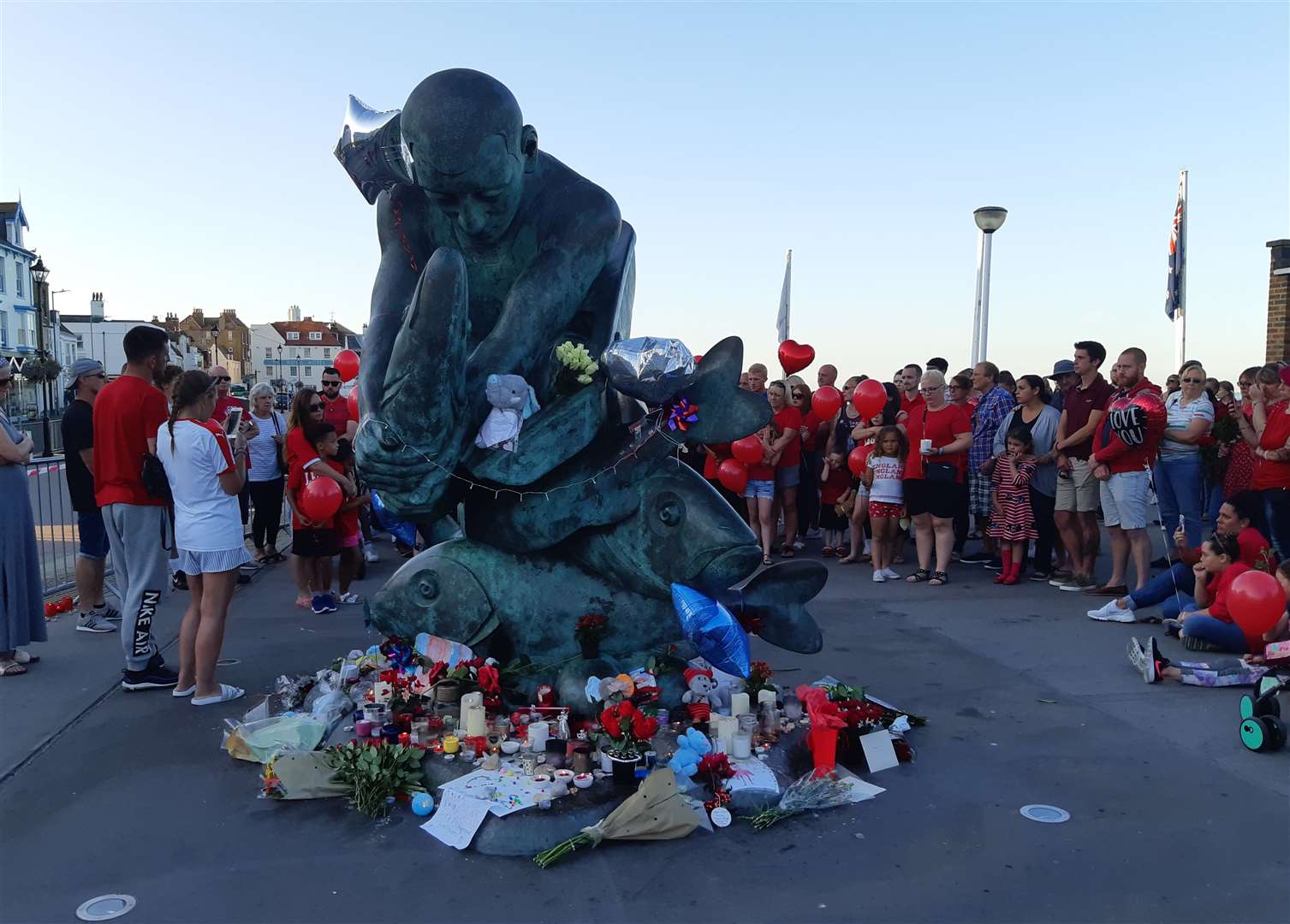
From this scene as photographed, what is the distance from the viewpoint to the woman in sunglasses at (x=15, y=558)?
509 centimetres

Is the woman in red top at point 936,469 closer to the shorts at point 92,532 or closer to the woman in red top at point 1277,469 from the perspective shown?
the woman in red top at point 1277,469

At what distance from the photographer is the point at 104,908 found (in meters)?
2.78

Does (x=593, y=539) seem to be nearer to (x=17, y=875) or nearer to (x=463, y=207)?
(x=463, y=207)

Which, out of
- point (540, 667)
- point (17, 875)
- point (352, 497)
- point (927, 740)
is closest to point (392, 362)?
point (540, 667)

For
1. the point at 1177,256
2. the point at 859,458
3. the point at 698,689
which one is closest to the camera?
the point at 698,689

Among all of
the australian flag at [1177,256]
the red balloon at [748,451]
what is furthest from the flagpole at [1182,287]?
the red balloon at [748,451]

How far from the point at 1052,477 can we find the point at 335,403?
6487 millimetres

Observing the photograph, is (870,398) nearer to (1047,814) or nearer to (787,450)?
(787,450)

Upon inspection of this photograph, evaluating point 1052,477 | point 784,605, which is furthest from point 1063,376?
point 784,605

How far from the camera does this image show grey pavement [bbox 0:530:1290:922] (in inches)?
110

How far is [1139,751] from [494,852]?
2.76 m

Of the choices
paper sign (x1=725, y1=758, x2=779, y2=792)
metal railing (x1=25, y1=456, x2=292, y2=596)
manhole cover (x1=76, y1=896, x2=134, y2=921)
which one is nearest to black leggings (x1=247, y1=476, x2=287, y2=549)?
metal railing (x1=25, y1=456, x2=292, y2=596)

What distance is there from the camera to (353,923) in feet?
8.79

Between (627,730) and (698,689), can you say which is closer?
(627,730)
